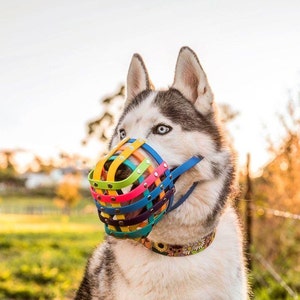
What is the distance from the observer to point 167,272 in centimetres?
256

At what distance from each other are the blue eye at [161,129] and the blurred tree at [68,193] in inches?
1679

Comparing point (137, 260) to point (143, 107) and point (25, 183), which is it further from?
point (25, 183)

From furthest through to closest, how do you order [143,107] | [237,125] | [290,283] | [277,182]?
1. [237,125]
2. [277,182]
3. [290,283]
4. [143,107]

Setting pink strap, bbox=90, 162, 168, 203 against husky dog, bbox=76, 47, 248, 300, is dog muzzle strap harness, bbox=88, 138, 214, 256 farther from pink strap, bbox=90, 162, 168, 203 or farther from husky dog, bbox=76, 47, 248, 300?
husky dog, bbox=76, 47, 248, 300

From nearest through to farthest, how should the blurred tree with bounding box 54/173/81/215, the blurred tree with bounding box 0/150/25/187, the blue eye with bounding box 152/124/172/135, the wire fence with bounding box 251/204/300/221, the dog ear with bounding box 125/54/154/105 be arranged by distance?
the blue eye with bounding box 152/124/172/135
the dog ear with bounding box 125/54/154/105
the wire fence with bounding box 251/204/300/221
the blurred tree with bounding box 54/173/81/215
the blurred tree with bounding box 0/150/25/187

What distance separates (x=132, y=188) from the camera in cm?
238

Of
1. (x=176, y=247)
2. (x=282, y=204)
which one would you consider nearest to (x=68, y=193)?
(x=282, y=204)

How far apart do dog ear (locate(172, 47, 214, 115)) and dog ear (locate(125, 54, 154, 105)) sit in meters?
0.23

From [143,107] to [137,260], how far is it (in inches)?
31.9

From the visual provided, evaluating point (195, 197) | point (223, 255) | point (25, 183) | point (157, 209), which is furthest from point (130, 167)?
point (25, 183)

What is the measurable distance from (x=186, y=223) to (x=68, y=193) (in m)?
43.3

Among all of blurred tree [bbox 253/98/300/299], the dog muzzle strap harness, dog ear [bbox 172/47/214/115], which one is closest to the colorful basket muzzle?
the dog muzzle strap harness

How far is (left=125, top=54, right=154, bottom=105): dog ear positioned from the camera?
3080 mm

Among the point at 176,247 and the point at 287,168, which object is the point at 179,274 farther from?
the point at 287,168
